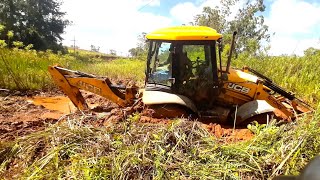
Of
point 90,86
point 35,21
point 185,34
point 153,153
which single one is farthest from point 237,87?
point 35,21

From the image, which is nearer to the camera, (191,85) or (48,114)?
(191,85)

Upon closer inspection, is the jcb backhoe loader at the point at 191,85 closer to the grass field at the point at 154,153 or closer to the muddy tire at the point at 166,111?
the muddy tire at the point at 166,111

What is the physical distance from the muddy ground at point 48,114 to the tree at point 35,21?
620 inches

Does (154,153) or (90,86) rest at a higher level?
(90,86)

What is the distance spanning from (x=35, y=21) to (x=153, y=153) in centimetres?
2677

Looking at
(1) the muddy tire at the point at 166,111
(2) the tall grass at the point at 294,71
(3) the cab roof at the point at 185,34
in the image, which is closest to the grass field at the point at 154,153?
(1) the muddy tire at the point at 166,111

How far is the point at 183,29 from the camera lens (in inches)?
221

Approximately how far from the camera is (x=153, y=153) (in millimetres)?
3049

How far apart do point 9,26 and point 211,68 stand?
21.8 metres

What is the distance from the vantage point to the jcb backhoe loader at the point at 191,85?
5.37 metres

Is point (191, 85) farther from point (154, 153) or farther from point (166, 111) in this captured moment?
point (154, 153)

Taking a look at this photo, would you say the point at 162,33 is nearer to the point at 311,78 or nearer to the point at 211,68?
the point at 211,68

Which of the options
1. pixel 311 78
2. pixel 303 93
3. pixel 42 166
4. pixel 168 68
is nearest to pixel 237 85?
pixel 168 68

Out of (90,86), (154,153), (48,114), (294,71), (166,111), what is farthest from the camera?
(294,71)
